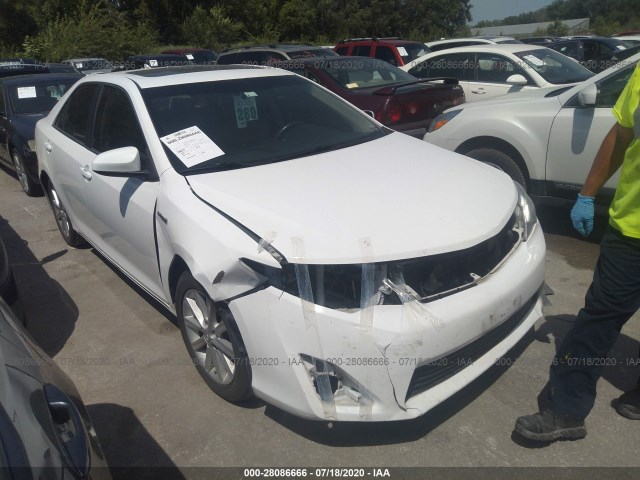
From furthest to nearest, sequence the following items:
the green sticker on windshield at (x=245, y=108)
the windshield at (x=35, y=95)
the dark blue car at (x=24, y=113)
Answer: the windshield at (x=35, y=95)
the dark blue car at (x=24, y=113)
the green sticker on windshield at (x=245, y=108)

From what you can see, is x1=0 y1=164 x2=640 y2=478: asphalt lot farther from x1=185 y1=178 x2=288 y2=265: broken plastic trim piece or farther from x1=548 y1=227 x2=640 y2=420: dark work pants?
x1=185 y1=178 x2=288 y2=265: broken plastic trim piece

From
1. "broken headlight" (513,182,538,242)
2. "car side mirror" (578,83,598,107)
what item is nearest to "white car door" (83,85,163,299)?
"broken headlight" (513,182,538,242)

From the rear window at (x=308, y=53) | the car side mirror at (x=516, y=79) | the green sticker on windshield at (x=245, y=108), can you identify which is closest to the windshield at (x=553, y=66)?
the car side mirror at (x=516, y=79)

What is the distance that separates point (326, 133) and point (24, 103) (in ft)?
17.6

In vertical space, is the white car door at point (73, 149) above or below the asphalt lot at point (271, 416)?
above

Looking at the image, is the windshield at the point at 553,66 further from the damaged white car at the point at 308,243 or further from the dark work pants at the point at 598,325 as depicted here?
the dark work pants at the point at 598,325

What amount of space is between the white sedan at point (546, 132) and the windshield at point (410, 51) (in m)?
7.65

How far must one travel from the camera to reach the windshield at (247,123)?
129 inches

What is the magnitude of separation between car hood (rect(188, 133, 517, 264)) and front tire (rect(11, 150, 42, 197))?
4953mm

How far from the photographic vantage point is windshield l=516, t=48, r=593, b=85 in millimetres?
7969

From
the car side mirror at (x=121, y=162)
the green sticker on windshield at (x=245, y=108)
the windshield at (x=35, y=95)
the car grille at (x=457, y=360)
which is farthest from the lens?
the windshield at (x=35, y=95)

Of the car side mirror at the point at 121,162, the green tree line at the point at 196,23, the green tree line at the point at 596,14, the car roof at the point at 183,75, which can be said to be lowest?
the green tree line at the point at 596,14

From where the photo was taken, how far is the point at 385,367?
2.26 m

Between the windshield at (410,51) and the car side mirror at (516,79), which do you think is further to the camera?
the windshield at (410,51)
